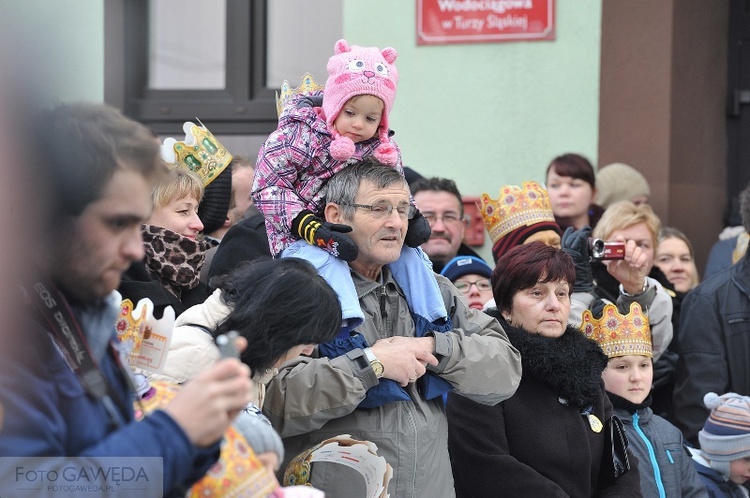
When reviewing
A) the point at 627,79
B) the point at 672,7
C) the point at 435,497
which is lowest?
the point at 435,497

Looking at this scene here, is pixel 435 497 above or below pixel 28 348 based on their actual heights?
below

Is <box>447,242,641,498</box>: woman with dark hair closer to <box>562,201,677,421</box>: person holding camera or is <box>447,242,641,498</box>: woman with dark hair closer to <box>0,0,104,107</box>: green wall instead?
<box>562,201,677,421</box>: person holding camera

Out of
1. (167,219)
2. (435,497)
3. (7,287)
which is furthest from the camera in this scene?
(167,219)

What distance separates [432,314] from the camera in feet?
11.5

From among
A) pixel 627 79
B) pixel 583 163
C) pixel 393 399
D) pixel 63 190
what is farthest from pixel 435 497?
pixel 627 79

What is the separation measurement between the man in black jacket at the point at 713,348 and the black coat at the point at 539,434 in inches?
42.3

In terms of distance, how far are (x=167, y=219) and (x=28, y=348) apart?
202 cm

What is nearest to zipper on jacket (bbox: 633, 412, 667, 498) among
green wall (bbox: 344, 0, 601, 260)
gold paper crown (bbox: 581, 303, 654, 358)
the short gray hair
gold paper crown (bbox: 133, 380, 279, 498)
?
gold paper crown (bbox: 581, 303, 654, 358)

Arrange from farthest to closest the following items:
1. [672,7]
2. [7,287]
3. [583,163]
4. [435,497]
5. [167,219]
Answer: [672,7]
[583,163]
[167,219]
[435,497]
[7,287]

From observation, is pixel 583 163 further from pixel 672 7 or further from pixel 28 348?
pixel 28 348

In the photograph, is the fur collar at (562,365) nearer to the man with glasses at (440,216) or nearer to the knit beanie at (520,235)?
the knit beanie at (520,235)

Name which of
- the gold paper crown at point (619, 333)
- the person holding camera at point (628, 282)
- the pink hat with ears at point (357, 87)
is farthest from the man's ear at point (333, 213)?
the person holding camera at point (628, 282)

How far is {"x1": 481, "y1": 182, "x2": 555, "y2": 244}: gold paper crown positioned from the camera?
4.96 metres

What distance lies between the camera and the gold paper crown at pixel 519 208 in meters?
Result: 4.96
